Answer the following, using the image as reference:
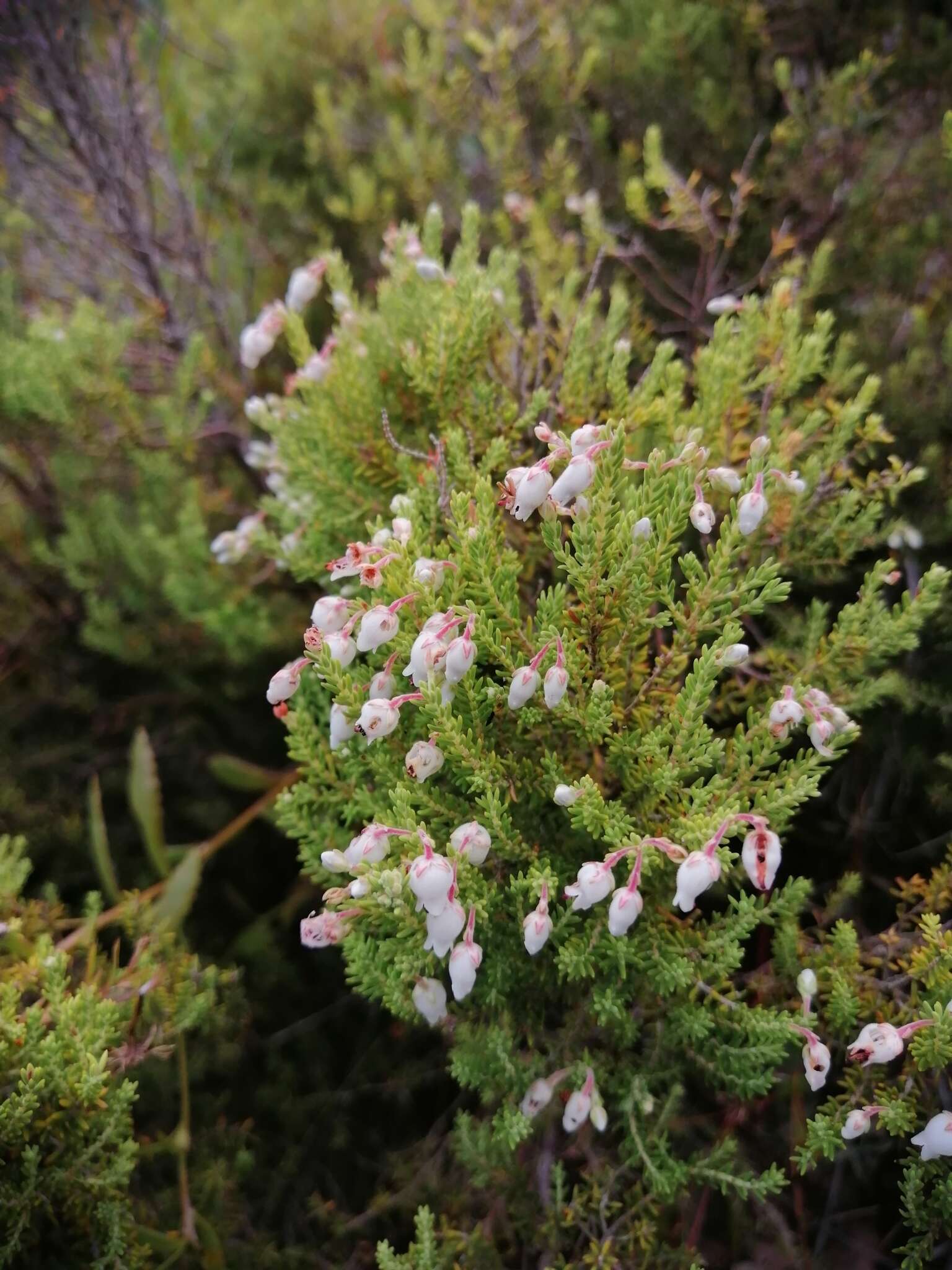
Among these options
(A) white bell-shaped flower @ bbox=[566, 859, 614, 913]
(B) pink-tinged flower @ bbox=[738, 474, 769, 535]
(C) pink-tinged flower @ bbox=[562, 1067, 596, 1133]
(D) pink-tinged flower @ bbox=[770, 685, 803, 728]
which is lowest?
(C) pink-tinged flower @ bbox=[562, 1067, 596, 1133]

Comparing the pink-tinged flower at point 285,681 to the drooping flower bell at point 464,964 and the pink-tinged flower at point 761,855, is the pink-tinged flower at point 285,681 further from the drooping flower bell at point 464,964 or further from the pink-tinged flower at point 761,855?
the pink-tinged flower at point 761,855

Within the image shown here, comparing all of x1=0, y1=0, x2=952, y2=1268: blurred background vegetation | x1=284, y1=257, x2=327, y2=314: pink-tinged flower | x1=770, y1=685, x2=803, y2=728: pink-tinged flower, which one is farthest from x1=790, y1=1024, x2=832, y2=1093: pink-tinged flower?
x1=284, y1=257, x2=327, y2=314: pink-tinged flower

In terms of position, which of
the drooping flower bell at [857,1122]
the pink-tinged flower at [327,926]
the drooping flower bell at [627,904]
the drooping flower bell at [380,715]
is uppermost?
the drooping flower bell at [380,715]

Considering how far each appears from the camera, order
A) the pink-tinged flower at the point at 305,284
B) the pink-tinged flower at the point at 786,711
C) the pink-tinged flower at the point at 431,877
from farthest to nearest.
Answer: the pink-tinged flower at the point at 305,284
the pink-tinged flower at the point at 786,711
the pink-tinged flower at the point at 431,877

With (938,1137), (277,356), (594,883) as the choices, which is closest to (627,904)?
(594,883)

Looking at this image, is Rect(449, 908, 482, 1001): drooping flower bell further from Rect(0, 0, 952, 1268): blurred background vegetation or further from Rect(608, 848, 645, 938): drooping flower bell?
Rect(0, 0, 952, 1268): blurred background vegetation

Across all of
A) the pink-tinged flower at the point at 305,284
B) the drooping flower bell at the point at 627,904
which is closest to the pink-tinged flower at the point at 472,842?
the drooping flower bell at the point at 627,904

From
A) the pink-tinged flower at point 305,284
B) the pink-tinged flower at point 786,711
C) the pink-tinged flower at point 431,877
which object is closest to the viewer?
the pink-tinged flower at point 431,877
